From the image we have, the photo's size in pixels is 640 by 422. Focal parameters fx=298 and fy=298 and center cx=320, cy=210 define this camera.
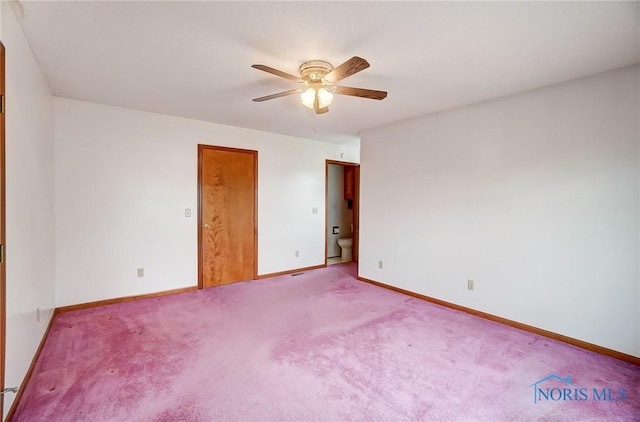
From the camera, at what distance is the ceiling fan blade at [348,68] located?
1.83m

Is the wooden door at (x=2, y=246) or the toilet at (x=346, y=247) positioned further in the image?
the toilet at (x=346, y=247)

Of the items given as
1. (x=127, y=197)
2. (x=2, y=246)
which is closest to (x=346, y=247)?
(x=127, y=197)

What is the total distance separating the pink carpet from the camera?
179 centimetres

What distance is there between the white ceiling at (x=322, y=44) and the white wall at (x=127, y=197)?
51 cm

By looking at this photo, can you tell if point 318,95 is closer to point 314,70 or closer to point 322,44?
point 314,70

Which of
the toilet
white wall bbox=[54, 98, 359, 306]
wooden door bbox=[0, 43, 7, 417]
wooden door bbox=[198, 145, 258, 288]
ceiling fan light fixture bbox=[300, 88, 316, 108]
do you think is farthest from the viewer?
the toilet

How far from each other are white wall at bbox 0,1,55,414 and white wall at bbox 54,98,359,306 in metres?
0.53

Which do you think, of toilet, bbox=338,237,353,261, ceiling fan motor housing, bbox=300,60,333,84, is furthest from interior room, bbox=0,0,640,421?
toilet, bbox=338,237,353,261

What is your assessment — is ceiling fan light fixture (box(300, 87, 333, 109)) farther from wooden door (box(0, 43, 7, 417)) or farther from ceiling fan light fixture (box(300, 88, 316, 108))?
wooden door (box(0, 43, 7, 417))

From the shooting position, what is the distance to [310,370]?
2.20 metres

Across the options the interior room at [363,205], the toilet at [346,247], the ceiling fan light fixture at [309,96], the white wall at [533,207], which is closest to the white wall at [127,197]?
the interior room at [363,205]

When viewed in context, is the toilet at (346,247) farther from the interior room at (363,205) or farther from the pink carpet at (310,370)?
the pink carpet at (310,370)

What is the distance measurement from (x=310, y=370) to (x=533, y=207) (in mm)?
2557

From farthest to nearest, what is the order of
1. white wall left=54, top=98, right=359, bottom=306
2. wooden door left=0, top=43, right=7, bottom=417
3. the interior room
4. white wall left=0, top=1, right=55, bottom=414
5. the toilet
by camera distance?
the toilet
white wall left=54, top=98, right=359, bottom=306
the interior room
white wall left=0, top=1, right=55, bottom=414
wooden door left=0, top=43, right=7, bottom=417
